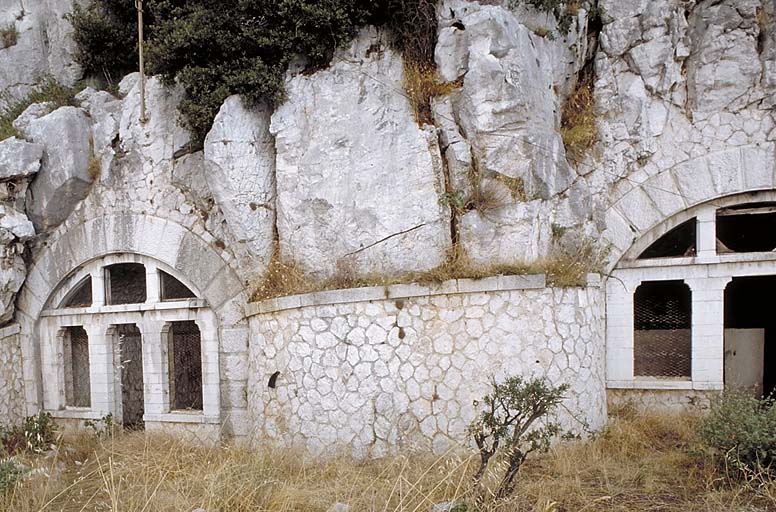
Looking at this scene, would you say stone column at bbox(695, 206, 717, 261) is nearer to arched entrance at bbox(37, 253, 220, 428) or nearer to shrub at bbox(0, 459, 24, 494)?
arched entrance at bbox(37, 253, 220, 428)

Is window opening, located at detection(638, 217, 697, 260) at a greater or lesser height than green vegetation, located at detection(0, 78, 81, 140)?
lesser

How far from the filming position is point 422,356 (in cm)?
648

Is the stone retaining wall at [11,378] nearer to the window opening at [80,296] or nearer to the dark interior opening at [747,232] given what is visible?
the window opening at [80,296]

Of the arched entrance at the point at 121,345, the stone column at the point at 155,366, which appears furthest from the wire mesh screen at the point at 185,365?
the stone column at the point at 155,366

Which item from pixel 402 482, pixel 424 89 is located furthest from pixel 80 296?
pixel 402 482

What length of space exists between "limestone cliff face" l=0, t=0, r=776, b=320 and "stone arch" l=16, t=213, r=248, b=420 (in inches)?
7.5

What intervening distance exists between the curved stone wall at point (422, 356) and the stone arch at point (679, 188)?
1.27 m

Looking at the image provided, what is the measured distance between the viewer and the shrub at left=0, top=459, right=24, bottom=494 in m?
5.41

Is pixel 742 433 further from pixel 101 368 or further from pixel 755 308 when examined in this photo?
pixel 101 368

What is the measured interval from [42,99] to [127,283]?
3629 mm

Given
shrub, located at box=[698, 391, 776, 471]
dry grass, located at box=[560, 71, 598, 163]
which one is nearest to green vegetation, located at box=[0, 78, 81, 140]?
dry grass, located at box=[560, 71, 598, 163]

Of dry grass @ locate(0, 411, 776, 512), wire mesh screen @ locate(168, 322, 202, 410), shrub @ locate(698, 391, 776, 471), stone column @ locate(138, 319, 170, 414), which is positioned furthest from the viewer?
wire mesh screen @ locate(168, 322, 202, 410)

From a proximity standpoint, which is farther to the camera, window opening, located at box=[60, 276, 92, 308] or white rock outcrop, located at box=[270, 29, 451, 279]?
window opening, located at box=[60, 276, 92, 308]

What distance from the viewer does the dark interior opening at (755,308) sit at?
877cm
